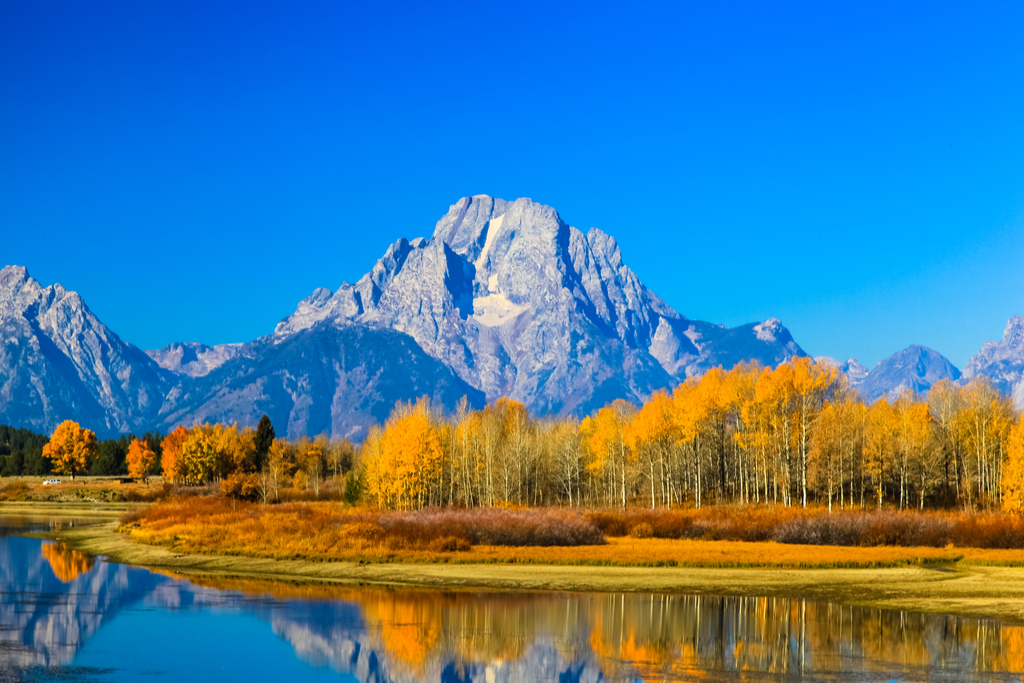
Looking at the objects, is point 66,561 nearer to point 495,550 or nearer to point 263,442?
point 495,550

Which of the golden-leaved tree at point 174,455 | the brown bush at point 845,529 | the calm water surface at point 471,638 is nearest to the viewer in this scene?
the calm water surface at point 471,638

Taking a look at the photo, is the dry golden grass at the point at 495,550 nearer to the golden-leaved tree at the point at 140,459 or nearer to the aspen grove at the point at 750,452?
the aspen grove at the point at 750,452

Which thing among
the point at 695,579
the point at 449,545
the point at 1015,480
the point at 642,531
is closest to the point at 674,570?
Result: the point at 695,579

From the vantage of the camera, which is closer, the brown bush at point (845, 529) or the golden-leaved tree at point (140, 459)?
the brown bush at point (845, 529)

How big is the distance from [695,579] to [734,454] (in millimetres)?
80655

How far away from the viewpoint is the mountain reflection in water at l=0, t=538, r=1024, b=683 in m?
24.6

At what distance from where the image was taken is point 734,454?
12106cm

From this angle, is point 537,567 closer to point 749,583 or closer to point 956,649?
point 749,583

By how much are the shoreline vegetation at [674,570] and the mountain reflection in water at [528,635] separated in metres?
2.39

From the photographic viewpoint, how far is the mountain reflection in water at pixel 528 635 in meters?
24.6

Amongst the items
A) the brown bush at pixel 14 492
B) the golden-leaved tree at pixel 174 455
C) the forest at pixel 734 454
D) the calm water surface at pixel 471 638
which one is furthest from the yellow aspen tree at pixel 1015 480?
the brown bush at pixel 14 492

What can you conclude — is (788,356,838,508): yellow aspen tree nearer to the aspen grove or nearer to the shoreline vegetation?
the aspen grove

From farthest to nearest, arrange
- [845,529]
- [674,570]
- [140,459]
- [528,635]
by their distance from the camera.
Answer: [140,459]
[845,529]
[674,570]
[528,635]

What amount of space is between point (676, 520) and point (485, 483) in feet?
159
